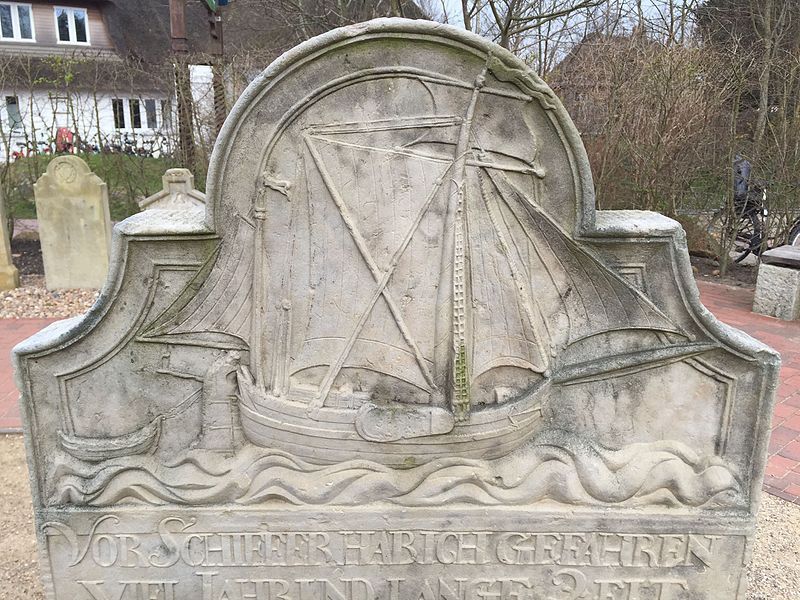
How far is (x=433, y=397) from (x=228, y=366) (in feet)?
2.57

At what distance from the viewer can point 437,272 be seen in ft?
7.11

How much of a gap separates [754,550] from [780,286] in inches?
171

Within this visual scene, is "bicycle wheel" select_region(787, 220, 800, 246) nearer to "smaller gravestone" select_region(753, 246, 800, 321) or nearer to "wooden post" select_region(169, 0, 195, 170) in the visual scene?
"smaller gravestone" select_region(753, 246, 800, 321)

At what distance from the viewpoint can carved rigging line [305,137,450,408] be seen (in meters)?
2.08

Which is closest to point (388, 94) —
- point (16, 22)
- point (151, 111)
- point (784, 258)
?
point (784, 258)

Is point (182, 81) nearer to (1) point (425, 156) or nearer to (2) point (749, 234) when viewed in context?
(1) point (425, 156)

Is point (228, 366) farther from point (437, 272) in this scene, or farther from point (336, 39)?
point (336, 39)

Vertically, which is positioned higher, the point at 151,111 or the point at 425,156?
the point at 151,111

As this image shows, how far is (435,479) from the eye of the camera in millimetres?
2328

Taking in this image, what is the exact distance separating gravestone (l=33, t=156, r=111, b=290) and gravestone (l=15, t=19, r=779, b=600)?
5.91 m

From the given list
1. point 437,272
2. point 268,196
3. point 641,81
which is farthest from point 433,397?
point 641,81

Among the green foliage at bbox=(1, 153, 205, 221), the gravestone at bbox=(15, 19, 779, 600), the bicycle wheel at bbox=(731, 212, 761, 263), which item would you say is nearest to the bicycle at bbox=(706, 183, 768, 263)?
the bicycle wheel at bbox=(731, 212, 761, 263)

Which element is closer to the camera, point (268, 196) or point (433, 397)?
point (268, 196)

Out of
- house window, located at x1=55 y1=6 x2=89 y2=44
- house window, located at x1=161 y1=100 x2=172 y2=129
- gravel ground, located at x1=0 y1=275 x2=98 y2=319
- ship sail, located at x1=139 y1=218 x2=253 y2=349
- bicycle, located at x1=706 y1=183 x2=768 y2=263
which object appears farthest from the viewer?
house window, located at x1=55 y1=6 x2=89 y2=44
